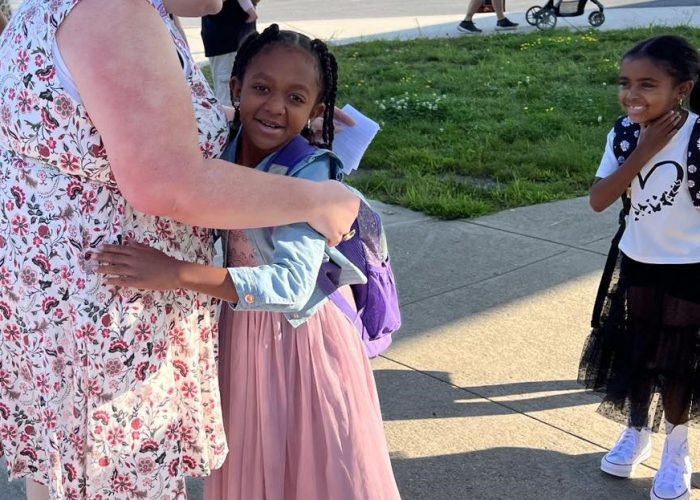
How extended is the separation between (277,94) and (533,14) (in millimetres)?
11534

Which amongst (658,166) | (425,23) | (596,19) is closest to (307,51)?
(658,166)

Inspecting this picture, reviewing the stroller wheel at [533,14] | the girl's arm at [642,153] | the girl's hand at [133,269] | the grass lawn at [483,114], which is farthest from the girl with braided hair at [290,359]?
the stroller wheel at [533,14]

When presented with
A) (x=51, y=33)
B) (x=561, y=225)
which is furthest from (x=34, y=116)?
(x=561, y=225)

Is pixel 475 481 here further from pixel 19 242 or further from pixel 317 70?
pixel 19 242

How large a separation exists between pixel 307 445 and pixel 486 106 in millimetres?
6473

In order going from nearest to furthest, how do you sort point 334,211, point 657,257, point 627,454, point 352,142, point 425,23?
point 334,211 < point 352,142 < point 657,257 < point 627,454 < point 425,23

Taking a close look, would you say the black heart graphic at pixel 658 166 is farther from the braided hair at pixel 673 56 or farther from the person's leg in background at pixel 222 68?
the person's leg in background at pixel 222 68

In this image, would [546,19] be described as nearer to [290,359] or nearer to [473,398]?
[473,398]

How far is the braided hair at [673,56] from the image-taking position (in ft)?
9.25

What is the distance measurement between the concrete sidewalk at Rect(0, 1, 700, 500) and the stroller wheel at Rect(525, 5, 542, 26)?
756 centimetres

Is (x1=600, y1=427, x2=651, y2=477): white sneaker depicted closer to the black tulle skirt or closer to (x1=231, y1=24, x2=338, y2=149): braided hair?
the black tulle skirt

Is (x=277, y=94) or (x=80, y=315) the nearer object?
(x=80, y=315)

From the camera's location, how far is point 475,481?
3.08 metres

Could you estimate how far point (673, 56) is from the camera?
282 centimetres
